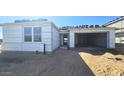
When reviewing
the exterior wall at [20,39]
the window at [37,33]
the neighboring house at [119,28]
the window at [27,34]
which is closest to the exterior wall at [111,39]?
the neighboring house at [119,28]

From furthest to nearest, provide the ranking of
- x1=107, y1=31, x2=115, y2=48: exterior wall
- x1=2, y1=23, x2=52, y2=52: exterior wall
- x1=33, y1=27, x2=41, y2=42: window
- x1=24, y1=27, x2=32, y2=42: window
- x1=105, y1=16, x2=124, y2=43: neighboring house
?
x1=105, y1=16, x2=124, y2=43: neighboring house, x1=107, y1=31, x2=115, y2=48: exterior wall, x1=24, y1=27, x2=32, y2=42: window, x1=33, y1=27, x2=41, y2=42: window, x1=2, y1=23, x2=52, y2=52: exterior wall

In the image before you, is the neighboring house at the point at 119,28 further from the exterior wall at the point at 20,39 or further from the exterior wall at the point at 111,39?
the exterior wall at the point at 20,39

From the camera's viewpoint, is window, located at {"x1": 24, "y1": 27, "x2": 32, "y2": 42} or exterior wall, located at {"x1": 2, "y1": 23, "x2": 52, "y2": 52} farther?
window, located at {"x1": 24, "y1": 27, "x2": 32, "y2": 42}

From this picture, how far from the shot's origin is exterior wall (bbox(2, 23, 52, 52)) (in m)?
11.8

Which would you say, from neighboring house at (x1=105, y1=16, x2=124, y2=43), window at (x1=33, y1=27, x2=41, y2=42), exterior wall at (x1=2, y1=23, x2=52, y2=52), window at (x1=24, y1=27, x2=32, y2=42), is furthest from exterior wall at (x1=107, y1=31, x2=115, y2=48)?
window at (x1=24, y1=27, x2=32, y2=42)

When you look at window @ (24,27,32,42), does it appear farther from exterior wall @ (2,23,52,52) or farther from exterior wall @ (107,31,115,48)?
exterior wall @ (107,31,115,48)

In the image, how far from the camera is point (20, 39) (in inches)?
486

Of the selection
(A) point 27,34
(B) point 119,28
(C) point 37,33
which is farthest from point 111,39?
(A) point 27,34

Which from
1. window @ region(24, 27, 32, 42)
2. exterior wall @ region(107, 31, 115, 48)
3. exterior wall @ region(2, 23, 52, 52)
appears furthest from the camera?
exterior wall @ region(107, 31, 115, 48)

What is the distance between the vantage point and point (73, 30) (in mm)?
18297

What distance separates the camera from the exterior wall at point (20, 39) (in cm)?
1180
